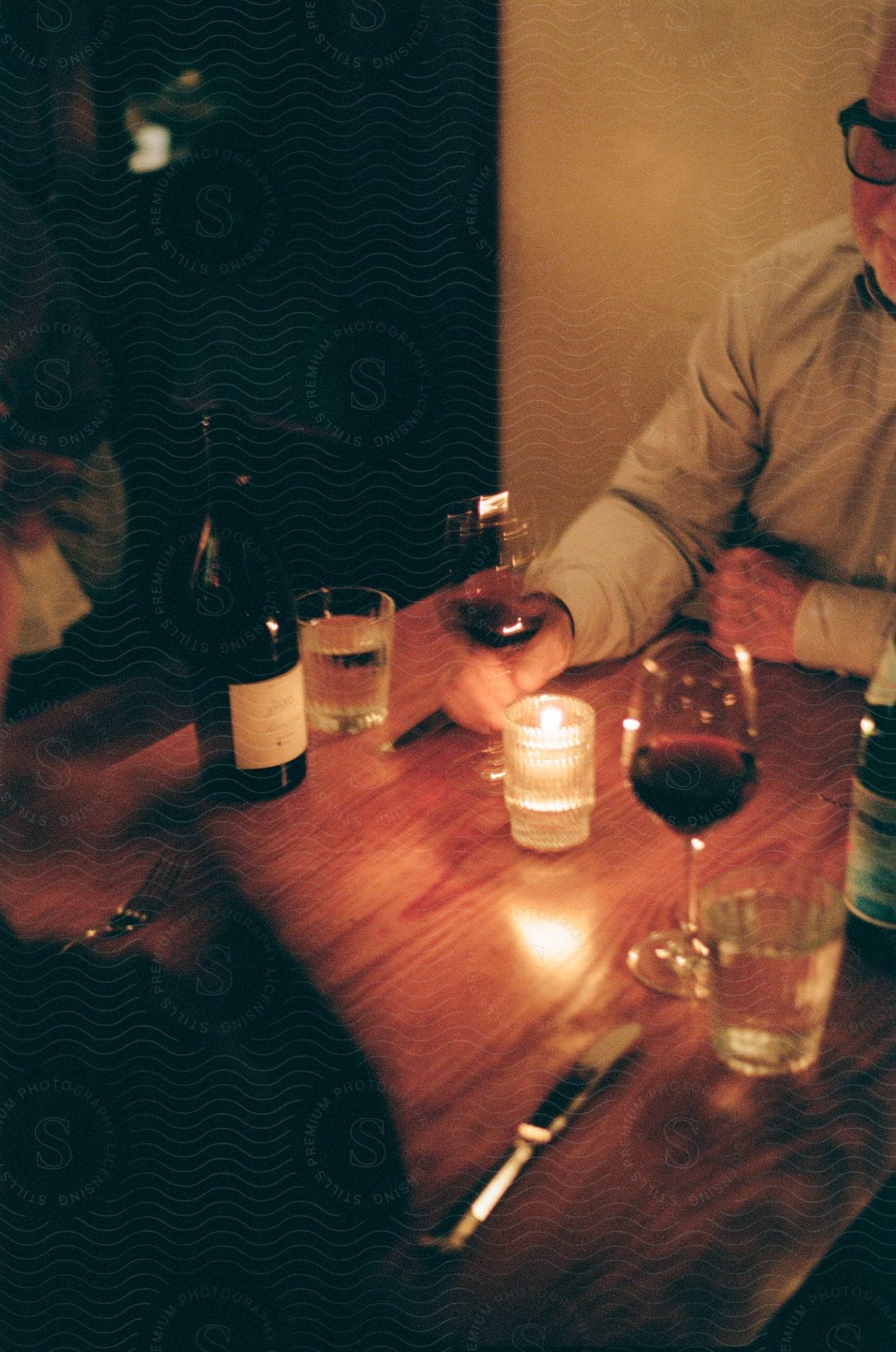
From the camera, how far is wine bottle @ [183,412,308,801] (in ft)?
2.83

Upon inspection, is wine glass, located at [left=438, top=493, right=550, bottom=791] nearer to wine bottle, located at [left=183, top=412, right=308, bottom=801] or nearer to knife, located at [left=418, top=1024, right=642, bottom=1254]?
wine bottle, located at [left=183, top=412, right=308, bottom=801]

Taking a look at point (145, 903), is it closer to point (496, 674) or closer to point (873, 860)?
point (496, 674)

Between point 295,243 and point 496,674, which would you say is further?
point 295,243

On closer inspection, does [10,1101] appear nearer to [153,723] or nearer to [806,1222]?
[153,723]

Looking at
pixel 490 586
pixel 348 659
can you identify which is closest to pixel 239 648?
pixel 348 659

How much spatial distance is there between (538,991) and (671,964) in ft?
0.30

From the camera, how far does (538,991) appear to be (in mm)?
661

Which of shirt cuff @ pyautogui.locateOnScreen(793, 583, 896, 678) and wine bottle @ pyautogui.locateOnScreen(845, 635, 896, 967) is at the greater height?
wine bottle @ pyautogui.locateOnScreen(845, 635, 896, 967)

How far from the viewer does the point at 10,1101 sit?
68 centimetres

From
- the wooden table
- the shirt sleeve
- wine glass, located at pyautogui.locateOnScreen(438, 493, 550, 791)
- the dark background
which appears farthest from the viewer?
the dark background

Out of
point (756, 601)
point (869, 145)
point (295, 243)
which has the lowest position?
point (756, 601)

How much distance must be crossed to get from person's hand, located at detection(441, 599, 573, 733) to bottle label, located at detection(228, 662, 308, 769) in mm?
155

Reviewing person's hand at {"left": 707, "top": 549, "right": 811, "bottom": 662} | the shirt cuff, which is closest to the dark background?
person's hand at {"left": 707, "top": 549, "right": 811, "bottom": 662}

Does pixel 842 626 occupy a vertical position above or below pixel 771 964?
below
